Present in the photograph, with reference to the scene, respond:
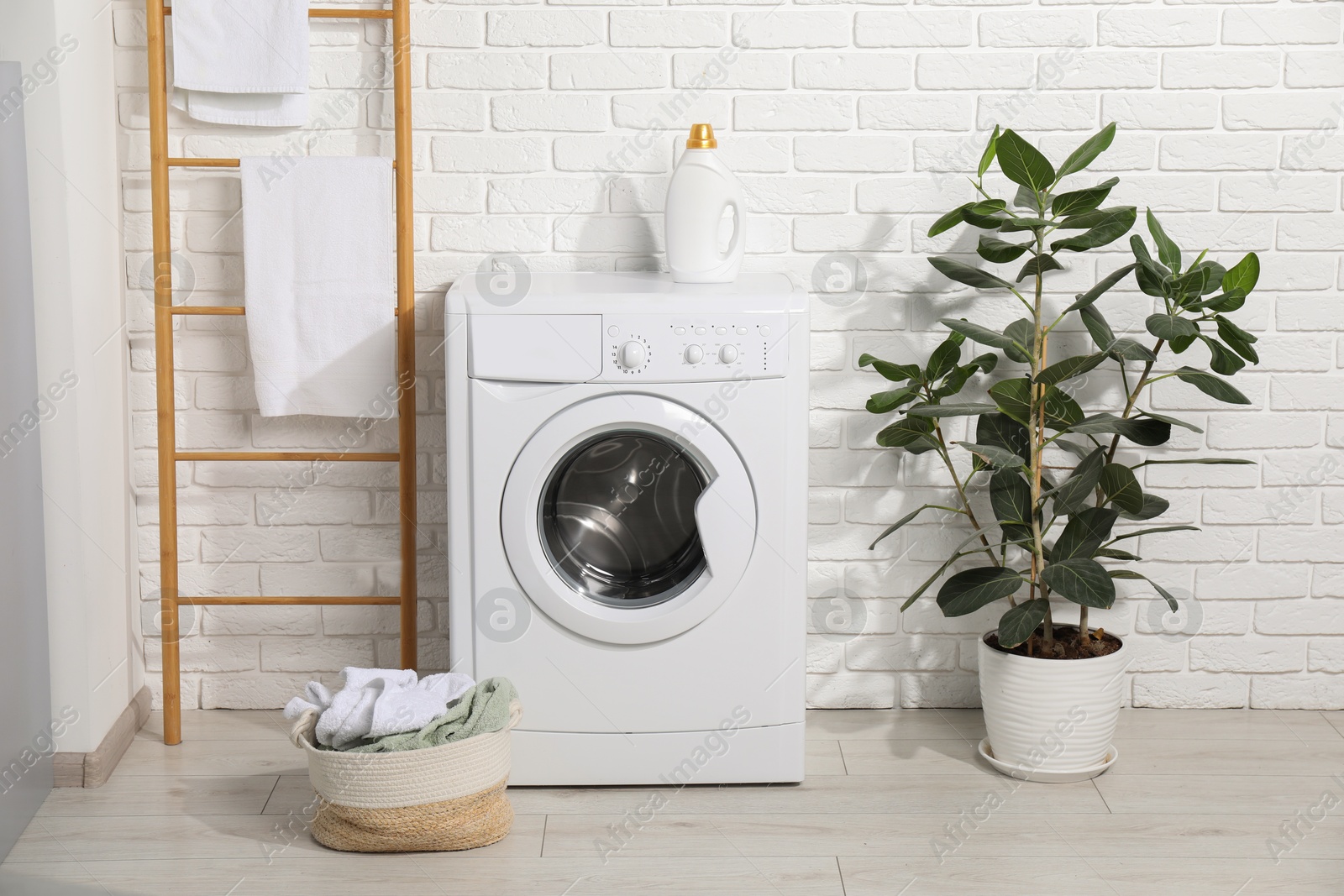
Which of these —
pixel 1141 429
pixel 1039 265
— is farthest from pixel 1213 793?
pixel 1039 265

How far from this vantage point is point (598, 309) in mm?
1895

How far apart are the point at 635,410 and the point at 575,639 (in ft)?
1.32

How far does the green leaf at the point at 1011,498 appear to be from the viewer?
2.07 metres

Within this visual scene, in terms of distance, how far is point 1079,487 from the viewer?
196 centimetres

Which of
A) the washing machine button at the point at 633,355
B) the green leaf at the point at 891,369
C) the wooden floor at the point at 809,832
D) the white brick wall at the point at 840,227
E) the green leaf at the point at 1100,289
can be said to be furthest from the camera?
the white brick wall at the point at 840,227

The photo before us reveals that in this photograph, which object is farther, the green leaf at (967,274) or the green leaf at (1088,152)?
the green leaf at (967,274)

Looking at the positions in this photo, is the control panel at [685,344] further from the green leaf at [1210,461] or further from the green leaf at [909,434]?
the green leaf at [1210,461]

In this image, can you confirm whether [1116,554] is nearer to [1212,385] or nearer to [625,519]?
[1212,385]

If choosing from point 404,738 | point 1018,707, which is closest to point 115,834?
point 404,738

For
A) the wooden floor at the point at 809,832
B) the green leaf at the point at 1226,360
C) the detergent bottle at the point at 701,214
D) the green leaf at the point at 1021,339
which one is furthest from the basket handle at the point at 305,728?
the green leaf at the point at 1226,360

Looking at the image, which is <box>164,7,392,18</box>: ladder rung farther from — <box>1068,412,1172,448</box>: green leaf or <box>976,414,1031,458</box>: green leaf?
<box>1068,412,1172,448</box>: green leaf

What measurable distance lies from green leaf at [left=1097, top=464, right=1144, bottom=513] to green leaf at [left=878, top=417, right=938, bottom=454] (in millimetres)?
297

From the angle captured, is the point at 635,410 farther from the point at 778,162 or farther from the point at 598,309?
the point at 778,162

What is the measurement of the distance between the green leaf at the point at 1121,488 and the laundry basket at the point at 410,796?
1110 mm
